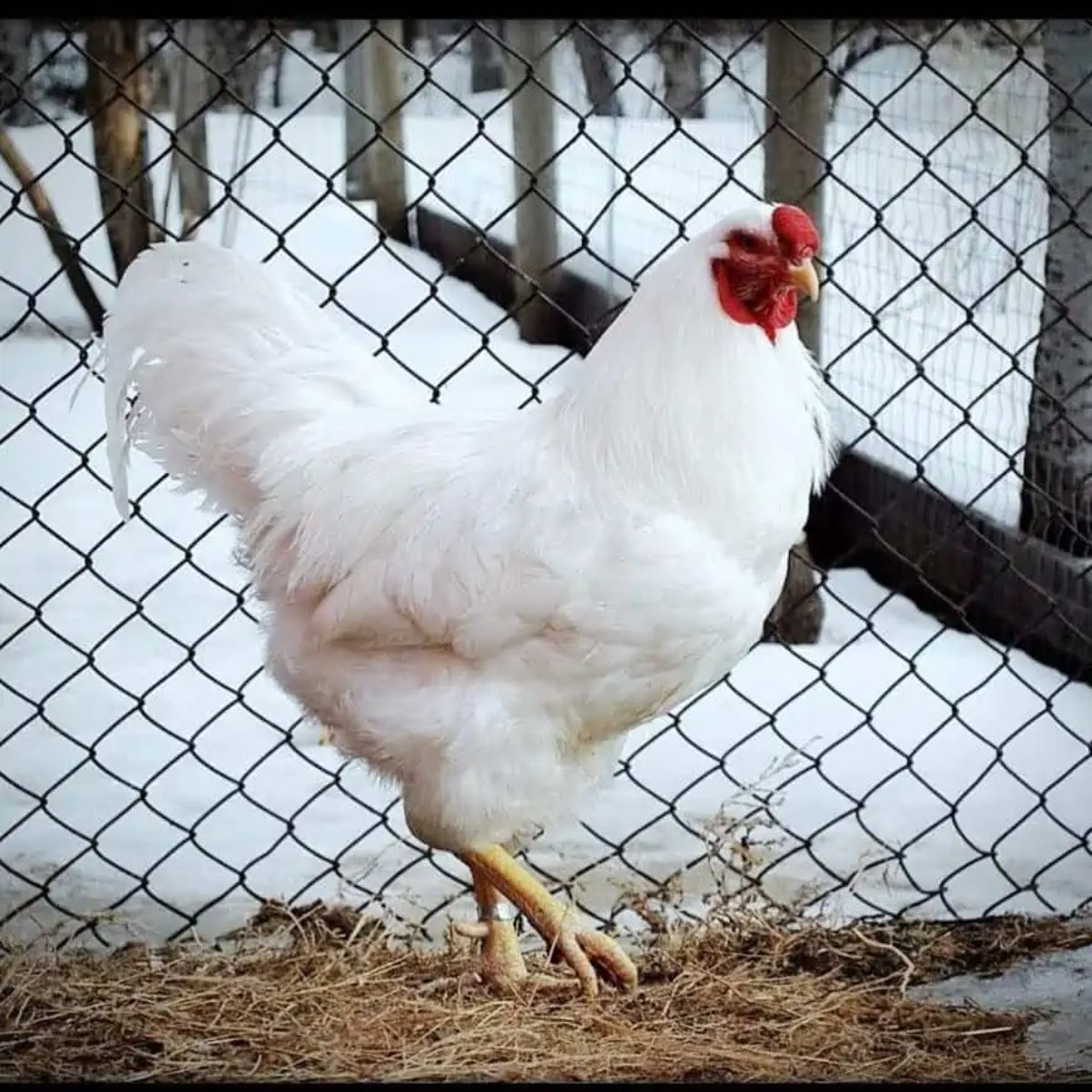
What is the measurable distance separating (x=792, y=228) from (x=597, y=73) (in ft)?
6.43

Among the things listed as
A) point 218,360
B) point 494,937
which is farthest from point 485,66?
point 494,937

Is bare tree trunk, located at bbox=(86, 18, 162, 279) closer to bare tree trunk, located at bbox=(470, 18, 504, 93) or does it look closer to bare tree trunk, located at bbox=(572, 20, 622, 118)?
bare tree trunk, located at bbox=(470, 18, 504, 93)

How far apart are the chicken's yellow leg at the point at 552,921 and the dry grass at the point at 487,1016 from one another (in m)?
0.05

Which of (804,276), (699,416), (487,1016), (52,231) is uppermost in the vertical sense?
(52,231)

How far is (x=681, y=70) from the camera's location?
3859 mm

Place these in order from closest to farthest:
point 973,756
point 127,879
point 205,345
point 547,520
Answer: point 547,520, point 205,345, point 127,879, point 973,756

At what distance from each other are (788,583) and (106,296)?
5.94ft

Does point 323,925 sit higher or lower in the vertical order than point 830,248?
lower

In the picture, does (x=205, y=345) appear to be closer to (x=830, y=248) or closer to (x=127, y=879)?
(x=127, y=879)

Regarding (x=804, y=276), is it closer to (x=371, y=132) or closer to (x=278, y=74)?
(x=278, y=74)

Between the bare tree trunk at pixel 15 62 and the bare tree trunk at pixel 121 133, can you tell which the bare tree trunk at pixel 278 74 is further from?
the bare tree trunk at pixel 15 62

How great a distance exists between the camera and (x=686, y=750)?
12.0ft

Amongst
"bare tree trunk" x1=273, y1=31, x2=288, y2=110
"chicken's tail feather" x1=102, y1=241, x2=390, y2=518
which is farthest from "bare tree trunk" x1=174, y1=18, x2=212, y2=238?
"chicken's tail feather" x1=102, y1=241, x2=390, y2=518
